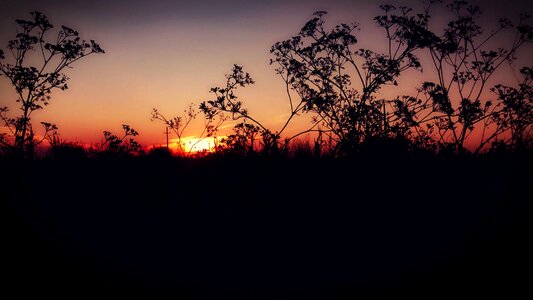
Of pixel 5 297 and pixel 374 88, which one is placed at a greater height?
pixel 374 88

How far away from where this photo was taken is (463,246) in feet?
20.0

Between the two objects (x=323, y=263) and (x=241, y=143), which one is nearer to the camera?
(x=323, y=263)

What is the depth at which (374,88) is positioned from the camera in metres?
17.6

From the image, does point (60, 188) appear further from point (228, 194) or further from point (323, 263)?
point (323, 263)

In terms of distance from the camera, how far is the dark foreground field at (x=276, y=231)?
5129 millimetres

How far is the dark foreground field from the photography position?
16.8ft

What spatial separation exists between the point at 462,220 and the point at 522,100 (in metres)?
16.4

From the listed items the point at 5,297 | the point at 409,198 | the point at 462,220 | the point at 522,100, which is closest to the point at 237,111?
the point at 409,198

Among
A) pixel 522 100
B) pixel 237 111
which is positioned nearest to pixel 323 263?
pixel 237 111

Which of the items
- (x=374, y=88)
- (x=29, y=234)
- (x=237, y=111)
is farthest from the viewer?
(x=374, y=88)

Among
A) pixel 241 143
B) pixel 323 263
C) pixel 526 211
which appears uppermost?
pixel 241 143

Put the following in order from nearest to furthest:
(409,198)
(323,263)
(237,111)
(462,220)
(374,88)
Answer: (323,263) < (462,220) < (409,198) < (237,111) < (374,88)

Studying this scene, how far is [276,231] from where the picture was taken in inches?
270

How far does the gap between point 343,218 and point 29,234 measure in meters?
6.34
